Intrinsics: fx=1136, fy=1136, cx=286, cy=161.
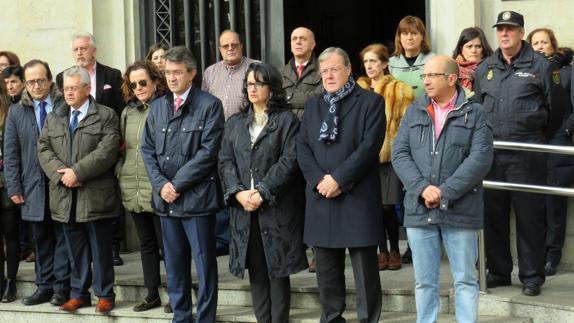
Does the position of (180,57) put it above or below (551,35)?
below

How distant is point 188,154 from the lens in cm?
788

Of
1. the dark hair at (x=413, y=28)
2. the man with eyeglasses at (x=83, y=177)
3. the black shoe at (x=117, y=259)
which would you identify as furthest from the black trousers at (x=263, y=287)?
the black shoe at (x=117, y=259)

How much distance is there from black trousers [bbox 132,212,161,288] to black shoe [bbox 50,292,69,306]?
78cm

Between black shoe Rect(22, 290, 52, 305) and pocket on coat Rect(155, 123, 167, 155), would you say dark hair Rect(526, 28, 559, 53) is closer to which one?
pocket on coat Rect(155, 123, 167, 155)

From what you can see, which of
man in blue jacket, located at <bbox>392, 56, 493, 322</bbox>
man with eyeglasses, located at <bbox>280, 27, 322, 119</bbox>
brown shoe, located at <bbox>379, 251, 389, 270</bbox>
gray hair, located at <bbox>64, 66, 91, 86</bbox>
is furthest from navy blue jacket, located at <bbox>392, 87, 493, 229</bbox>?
gray hair, located at <bbox>64, 66, 91, 86</bbox>

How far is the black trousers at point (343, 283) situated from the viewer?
7.30 meters

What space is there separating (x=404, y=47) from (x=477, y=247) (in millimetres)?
2098

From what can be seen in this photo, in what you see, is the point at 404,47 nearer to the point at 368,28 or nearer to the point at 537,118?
the point at 537,118

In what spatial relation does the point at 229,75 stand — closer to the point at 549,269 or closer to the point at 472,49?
the point at 472,49

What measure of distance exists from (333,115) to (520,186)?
1391 mm

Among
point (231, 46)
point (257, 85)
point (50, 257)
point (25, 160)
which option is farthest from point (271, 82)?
point (50, 257)

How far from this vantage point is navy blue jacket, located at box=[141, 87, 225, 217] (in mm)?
7820

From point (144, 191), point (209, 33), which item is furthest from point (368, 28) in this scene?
point (144, 191)

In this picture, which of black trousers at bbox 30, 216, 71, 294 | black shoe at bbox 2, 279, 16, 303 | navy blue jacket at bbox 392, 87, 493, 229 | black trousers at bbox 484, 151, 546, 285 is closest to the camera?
navy blue jacket at bbox 392, 87, 493, 229
